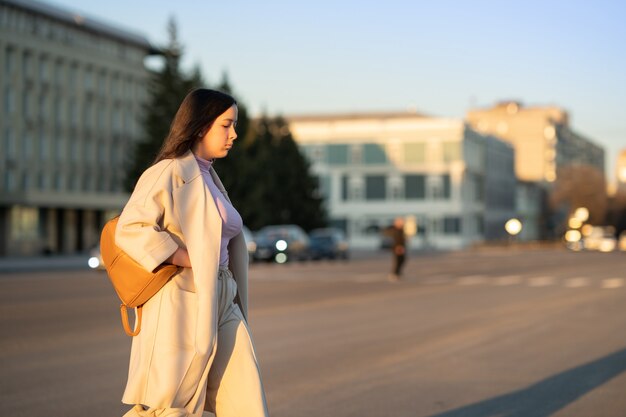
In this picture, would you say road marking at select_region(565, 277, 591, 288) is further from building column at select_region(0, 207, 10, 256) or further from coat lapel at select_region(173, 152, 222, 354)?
building column at select_region(0, 207, 10, 256)

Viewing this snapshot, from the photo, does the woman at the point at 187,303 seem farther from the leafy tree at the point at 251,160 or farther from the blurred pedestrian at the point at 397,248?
the leafy tree at the point at 251,160

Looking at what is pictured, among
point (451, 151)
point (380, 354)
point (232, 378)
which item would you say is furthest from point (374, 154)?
point (232, 378)

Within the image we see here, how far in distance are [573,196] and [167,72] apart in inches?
2912

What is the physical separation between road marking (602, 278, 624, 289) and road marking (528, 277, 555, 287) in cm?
143

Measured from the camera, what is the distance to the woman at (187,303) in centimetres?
450

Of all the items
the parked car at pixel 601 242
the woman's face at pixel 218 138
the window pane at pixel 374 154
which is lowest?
the parked car at pixel 601 242

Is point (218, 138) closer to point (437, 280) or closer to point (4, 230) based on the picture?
point (437, 280)

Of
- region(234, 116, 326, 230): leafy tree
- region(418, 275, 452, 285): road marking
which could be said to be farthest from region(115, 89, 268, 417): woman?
region(234, 116, 326, 230): leafy tree

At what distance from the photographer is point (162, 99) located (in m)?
79.3

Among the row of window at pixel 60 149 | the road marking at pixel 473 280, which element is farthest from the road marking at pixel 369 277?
the row of window at pixel 60 149

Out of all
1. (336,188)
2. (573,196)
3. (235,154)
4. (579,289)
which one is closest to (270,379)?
(579,289)

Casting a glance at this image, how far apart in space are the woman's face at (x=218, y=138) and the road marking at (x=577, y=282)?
26294 millimetres

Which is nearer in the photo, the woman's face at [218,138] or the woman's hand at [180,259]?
the woman's hand at [180,259]

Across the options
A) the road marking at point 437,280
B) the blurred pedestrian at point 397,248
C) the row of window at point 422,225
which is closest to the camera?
the road marking at point 437,280
